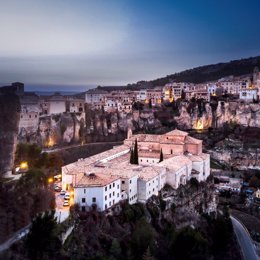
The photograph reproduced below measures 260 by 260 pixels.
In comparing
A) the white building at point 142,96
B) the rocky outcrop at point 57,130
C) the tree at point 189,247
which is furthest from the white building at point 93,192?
the white building at point 142,96

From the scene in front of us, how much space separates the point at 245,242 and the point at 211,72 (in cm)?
8761

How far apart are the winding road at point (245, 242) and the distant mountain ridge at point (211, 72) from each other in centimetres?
7063

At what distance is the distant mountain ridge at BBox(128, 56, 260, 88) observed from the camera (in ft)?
343

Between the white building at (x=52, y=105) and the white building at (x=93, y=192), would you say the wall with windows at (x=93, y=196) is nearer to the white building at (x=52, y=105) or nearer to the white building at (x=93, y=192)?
the white building at (x=93, y=192)

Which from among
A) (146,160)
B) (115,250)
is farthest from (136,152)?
(115,250)

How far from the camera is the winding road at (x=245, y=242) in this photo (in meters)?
28.9

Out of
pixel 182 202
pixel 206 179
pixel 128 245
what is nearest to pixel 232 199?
pixel 206 179

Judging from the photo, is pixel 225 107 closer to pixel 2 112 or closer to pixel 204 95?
Result: pixel 204 95

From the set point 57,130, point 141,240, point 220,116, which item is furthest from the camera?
point 220,116

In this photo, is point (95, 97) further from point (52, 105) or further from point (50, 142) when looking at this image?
point (50, 142)

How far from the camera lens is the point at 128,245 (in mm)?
21984

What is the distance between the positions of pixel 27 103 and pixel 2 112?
23.8 m

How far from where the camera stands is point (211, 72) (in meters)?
114

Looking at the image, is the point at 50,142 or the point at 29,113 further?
the point at 50,142
